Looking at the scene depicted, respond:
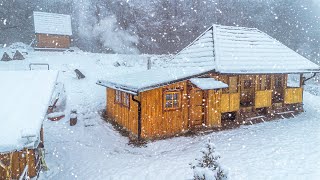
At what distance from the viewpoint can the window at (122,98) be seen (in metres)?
13.9

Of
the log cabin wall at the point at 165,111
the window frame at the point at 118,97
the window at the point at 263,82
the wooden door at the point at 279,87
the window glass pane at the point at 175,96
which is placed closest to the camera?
the log cabin wall at the point at 165,111

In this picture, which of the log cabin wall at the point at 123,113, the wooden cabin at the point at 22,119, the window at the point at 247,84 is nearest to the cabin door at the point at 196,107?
the log cabin wall at the point at 123,113

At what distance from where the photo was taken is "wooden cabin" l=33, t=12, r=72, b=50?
33.1 m

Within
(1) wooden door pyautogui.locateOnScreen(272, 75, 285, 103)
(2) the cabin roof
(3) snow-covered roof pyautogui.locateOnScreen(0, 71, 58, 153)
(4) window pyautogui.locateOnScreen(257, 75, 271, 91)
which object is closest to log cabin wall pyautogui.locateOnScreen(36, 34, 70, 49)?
(2) the cabin roof

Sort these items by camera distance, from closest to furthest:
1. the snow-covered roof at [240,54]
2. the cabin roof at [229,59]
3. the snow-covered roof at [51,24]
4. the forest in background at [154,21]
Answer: the cabin roof at [229,59]
the snow-covered roof at [240,54]
the snow-covered roof at [51,24]
the forest in background at [154,21]

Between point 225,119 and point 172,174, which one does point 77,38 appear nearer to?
point 225,119

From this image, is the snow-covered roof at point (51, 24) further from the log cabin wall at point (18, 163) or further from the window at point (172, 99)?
the log cabin wall at point (18, 163)

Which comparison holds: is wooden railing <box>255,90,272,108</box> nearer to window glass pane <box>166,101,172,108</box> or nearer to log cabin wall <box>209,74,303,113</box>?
log cabin wall <box>209,74,303,113</box>

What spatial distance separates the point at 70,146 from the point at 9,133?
5.34 metres

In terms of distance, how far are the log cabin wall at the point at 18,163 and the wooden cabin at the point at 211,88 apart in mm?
4823

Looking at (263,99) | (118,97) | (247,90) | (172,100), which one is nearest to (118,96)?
(118,97)

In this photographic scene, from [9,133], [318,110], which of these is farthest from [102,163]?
[318,110]

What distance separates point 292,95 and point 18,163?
16.0 meters

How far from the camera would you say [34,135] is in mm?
6812
